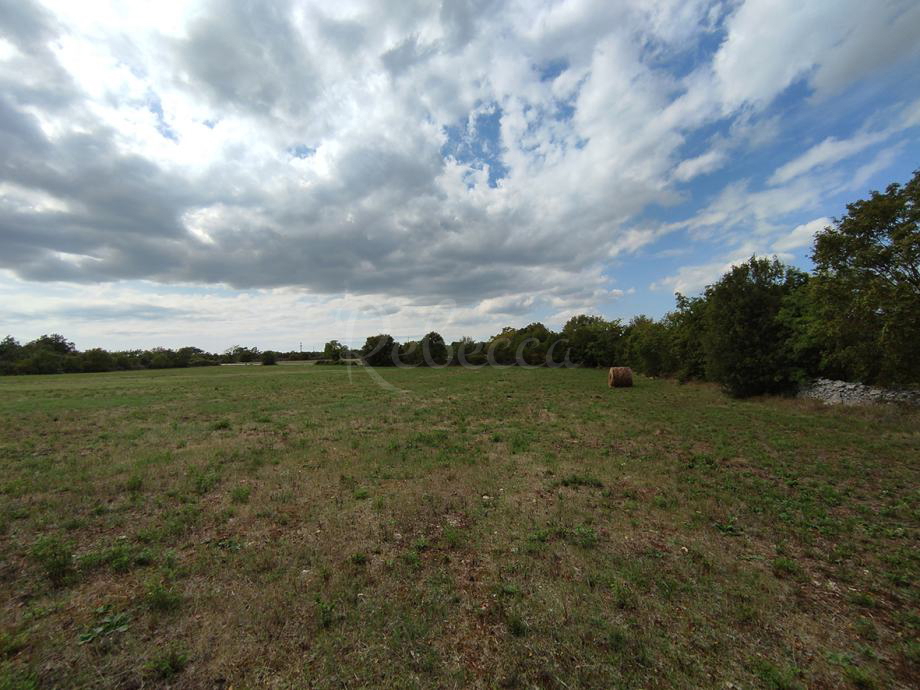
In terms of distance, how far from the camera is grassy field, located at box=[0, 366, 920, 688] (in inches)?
118

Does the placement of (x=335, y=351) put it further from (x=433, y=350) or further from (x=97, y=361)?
(x=97, y=361)

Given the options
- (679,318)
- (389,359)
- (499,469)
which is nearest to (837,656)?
(499,469)

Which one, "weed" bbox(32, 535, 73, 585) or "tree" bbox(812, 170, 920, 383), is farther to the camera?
"tree" bbox(812, 170, 920, 383)

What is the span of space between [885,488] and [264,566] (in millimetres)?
10633

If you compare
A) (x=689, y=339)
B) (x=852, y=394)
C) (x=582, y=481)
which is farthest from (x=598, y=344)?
(x=582, y=481)

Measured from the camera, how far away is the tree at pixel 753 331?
60.1 feet

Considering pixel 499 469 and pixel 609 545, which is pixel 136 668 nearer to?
pixel 609 545

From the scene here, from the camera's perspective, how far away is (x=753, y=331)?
19.0 metres

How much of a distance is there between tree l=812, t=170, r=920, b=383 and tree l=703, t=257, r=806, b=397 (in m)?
2.89

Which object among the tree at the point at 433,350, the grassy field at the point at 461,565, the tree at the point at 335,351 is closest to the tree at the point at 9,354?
the tree at the point at 335,351

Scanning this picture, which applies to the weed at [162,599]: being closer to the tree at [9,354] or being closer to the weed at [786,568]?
the weed at [786,568]

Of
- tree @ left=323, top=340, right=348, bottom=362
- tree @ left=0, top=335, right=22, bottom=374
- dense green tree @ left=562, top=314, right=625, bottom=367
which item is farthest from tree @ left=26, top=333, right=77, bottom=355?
dense green tree @ left=562, top=314, right=625, bottom=367

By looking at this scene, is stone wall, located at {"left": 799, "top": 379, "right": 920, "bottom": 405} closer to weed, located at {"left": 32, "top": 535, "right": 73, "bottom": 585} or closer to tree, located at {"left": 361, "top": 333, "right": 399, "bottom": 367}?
weed, located at {"left": 32, "top": 535, "right": 73, "bottom": 585}

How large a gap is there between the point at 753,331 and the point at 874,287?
22.0 feet
